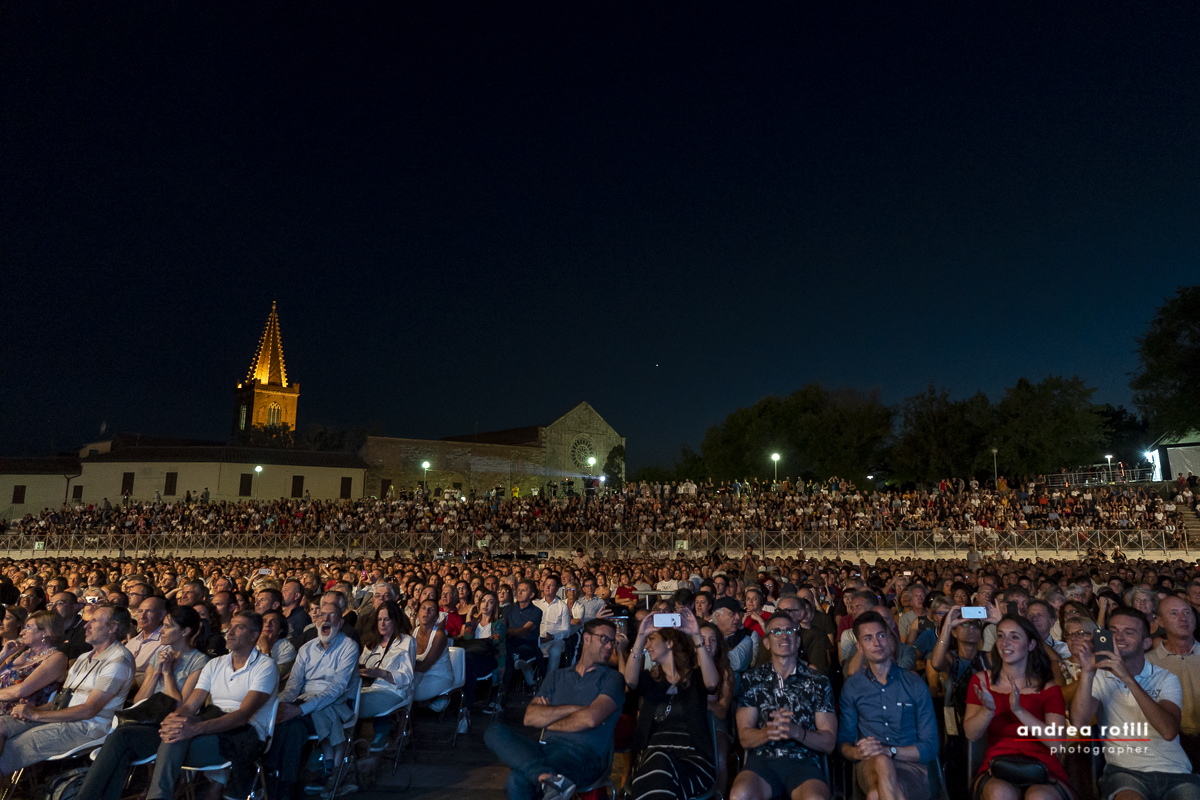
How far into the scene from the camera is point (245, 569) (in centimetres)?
1594

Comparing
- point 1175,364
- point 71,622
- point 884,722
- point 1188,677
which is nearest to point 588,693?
point 884,722

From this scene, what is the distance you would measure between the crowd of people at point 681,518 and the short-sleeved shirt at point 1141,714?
2067 cm

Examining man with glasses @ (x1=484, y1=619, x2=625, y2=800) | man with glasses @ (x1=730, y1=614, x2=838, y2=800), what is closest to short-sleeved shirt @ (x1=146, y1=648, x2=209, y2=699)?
man with glasses @ (x1=484, y1=619, x2=625, y2=800)

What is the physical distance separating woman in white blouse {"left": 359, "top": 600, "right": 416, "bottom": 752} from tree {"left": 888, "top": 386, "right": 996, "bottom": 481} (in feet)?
148

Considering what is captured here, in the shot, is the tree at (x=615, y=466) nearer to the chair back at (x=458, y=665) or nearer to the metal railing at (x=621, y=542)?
the metal railing at (x=621, y=542)

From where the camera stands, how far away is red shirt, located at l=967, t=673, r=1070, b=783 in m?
3.99

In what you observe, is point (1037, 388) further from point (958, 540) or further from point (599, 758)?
point (599, 758)

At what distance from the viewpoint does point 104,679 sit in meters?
4.91

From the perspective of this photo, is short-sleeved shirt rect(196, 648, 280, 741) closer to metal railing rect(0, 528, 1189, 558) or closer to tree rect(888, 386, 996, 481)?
metal railing rect(0, 528, 1189, 558)

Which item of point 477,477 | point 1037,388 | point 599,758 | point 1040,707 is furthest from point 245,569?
point 1037,388

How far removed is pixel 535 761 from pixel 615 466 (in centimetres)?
5964

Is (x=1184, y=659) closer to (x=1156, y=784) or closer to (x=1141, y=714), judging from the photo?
(x=1141, y=714)

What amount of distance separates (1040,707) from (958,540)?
21511 mm

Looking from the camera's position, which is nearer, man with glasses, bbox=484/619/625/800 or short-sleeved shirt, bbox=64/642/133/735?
man with glasses, bbox=484/619/625/800
